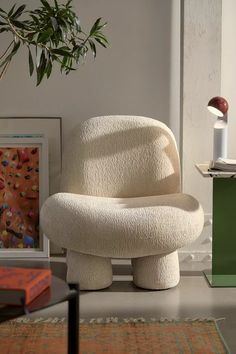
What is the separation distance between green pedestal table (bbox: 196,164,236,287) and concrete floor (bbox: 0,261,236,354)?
0.34 ft

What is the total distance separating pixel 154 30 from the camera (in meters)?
4.81

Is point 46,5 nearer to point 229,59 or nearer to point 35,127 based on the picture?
point 35,127

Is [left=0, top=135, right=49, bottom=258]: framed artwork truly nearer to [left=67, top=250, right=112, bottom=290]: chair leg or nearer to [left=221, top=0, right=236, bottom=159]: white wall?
[left=67, top=250, right=112, bottom=290]: chair leg

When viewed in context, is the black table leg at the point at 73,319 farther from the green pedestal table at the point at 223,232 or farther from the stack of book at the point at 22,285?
the green pedestal table at the point at 223,232

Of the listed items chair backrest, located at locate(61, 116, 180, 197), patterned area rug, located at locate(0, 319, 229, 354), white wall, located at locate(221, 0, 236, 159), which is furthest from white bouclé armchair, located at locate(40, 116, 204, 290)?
white wall, located at locate(221, 0, 236, 159)

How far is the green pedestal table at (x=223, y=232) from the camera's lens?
4172mm

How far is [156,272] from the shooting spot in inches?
158

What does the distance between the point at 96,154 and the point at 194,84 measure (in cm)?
79

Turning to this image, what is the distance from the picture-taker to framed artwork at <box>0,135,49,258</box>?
4.72 metres

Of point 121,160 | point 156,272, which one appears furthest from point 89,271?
point 121,160

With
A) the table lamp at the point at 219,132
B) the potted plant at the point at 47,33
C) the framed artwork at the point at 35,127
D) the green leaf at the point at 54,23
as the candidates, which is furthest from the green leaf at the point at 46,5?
the table lamp at the point at 219,132

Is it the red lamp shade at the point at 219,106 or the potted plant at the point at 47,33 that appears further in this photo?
the red lamp shade at the point at 219,106

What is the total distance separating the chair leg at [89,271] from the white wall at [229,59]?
1.38 m

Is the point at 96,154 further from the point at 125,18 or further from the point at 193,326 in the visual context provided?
the point at 193,326
